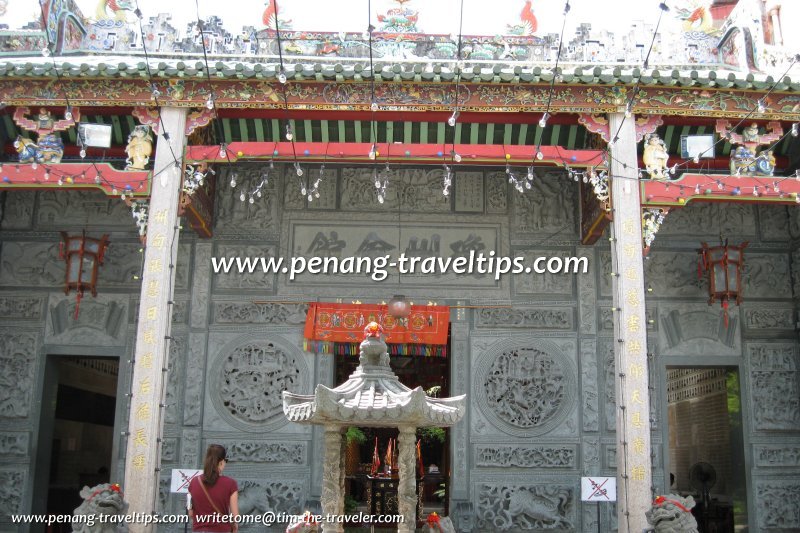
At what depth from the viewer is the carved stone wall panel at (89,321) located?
32.6 ft

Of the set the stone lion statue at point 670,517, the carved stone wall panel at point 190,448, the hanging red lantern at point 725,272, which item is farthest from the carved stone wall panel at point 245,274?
the hanging red lantern at point 725,272

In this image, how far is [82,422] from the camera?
13.3 meters

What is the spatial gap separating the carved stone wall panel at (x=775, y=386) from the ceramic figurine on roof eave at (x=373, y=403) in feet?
17.7

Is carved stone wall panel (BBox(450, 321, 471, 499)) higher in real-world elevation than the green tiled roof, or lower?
Result: lower

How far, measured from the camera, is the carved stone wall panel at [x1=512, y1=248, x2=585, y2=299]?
10.0m

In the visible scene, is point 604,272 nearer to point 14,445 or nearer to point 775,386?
point 775,386

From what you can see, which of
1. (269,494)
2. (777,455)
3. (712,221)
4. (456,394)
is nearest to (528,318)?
(456,394)

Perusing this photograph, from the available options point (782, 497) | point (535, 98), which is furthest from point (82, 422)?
point (782, 497)

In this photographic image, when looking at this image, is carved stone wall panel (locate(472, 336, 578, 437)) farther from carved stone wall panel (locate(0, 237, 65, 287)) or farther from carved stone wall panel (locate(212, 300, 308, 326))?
carved stone wall panel (locate(0, 237, 65, 287))

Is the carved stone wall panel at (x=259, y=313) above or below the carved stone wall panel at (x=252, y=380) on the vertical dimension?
above

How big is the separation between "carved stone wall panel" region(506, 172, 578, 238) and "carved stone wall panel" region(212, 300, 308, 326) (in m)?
→ 2.91

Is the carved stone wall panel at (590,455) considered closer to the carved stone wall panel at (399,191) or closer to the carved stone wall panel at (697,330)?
the carved stone wall panel at (697,330)

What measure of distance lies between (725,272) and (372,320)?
4336mm

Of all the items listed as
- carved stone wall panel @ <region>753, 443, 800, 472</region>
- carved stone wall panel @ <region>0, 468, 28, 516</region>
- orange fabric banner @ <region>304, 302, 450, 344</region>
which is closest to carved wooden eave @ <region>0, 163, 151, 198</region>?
orange fabric banner @ <region>304, 302, 450, 344</region>
